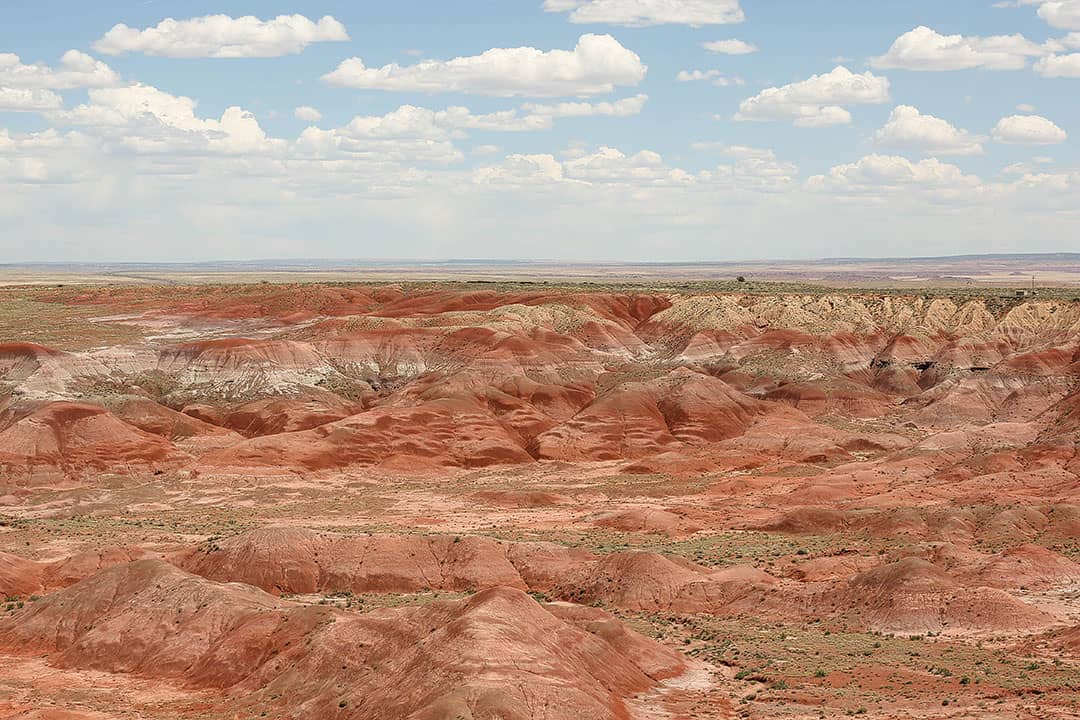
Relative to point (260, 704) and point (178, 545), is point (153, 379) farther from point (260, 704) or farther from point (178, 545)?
point (260, 704)

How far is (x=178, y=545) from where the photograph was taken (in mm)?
59531

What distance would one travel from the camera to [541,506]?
75.9 m

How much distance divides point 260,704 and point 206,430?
6259 centimetres

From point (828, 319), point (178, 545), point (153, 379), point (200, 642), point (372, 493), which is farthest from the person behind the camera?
point (828, 319)

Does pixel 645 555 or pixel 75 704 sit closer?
pixel 75 704

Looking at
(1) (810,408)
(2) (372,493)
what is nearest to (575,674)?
(2) (372,493)

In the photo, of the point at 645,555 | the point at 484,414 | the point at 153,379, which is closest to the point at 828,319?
the point at 484,414

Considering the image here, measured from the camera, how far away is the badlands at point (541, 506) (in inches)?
1459

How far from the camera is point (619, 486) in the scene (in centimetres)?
8231

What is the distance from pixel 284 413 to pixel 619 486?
32.3 meters

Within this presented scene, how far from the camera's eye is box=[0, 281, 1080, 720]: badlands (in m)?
37.1

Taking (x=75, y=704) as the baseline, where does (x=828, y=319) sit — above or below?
above

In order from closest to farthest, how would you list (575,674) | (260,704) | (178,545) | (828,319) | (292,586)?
(575,674), (260,704), (292,586), (178,545), (828,319)

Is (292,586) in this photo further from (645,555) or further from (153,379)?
(153,379)
